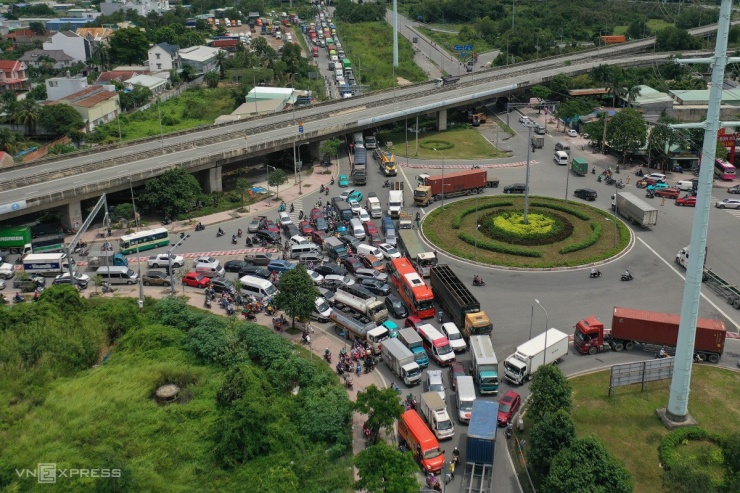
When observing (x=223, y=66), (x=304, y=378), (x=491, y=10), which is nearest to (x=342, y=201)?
(x=304, y=378)

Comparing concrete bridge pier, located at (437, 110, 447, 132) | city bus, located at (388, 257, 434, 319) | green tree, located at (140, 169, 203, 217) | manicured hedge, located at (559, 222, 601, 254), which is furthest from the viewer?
concrete bridge pier, located at (437, 110, 447, 132)

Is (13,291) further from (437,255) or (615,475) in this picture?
(615,475)

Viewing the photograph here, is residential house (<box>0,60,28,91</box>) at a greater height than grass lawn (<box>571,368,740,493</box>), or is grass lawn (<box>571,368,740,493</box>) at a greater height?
residential house (<box>0,60,28,91</box>)

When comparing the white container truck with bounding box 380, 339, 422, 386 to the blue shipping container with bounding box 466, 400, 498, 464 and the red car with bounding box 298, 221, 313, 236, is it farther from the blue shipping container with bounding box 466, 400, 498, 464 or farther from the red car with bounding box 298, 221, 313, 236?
the red car with bounding box 298, 221, 313, 236

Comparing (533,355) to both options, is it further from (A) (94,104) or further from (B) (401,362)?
(A) (94,104)

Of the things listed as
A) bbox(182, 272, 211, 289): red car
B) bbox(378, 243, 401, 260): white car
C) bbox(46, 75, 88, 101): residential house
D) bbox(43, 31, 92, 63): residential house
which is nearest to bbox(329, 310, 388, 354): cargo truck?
bbox(378, 243, 401, 260): white car

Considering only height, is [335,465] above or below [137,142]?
below

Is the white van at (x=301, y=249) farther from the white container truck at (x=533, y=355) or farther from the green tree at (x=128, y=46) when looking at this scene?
the green tree at (x=128, y=46)
